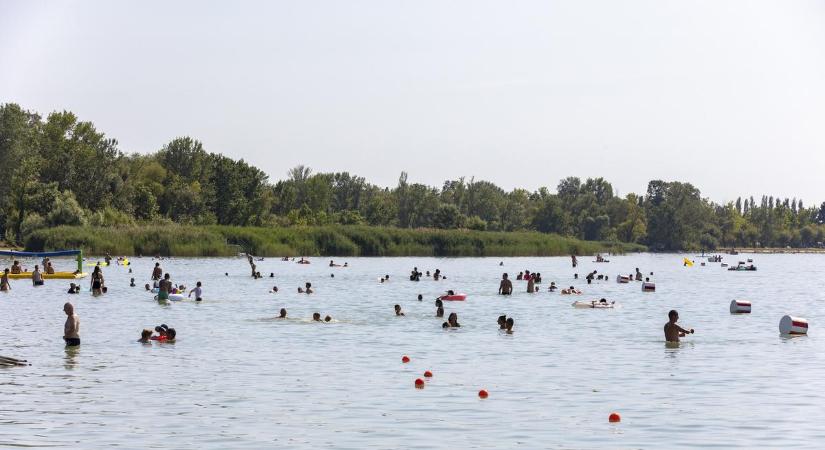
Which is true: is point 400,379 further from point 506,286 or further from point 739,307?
point 506,286

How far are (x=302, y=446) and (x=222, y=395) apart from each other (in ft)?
20.8

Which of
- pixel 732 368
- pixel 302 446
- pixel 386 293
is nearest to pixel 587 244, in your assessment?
pixel 386 293

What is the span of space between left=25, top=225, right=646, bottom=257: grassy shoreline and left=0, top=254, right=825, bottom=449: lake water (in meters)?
59.1

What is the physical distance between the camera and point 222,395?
2614 cm

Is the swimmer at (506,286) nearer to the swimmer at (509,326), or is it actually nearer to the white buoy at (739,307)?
the white buoy at (739,307)

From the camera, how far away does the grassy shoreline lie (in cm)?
11536

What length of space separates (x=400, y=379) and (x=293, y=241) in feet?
338

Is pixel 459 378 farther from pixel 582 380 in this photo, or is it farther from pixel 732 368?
pixel 732 368

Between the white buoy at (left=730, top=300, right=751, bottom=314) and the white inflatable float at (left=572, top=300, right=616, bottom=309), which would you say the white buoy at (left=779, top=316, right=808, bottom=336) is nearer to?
the white buoy at (left=730, top=300, right=751, bottom=314)

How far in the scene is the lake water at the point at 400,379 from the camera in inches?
850

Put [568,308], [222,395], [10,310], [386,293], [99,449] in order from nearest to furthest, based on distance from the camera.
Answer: [99,449]
[222,395]
[10,310]
[568,308]
[386,293]

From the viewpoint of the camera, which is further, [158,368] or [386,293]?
[386,293]

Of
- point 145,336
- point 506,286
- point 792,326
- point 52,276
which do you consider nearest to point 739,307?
point 792,326

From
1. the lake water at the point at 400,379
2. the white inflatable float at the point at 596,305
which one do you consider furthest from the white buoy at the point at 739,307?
the white inflatable float at the point at 596,305
